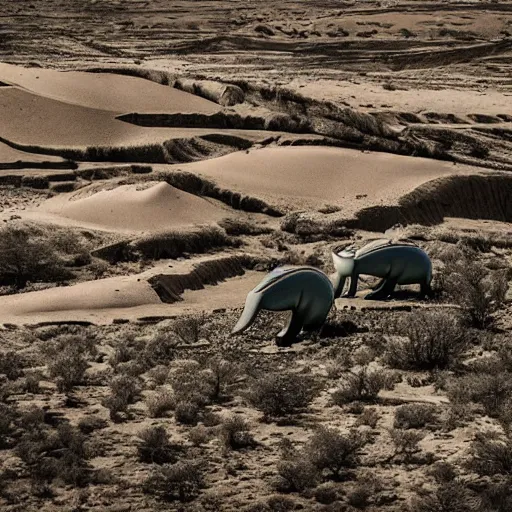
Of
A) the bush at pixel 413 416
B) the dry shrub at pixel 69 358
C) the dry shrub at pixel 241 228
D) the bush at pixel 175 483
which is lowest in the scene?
the dry shrub at pixel 241 228

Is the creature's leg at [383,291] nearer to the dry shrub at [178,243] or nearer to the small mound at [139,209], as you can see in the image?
the dry shrub at [178,243]

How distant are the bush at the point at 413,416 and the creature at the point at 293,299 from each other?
3.16 meters

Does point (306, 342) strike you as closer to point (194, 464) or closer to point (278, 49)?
point (194, 464)

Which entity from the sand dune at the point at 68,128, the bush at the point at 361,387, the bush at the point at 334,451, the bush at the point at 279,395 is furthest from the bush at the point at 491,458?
the sand dune at the point at 68,128

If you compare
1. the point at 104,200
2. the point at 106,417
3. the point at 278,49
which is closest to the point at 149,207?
the point at 104,200

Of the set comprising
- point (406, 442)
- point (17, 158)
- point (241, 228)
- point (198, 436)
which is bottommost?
point (241, 228)

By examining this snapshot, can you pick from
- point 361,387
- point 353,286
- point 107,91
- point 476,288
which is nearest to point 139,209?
point 353,286

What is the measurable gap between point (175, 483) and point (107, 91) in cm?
2522

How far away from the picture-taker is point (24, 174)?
31328 millimetres

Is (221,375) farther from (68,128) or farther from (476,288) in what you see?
(68,128)

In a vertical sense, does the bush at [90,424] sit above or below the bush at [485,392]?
below

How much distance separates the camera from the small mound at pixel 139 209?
27.1 meters

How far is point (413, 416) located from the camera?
15484 mm

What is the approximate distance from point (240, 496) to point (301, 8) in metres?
58.9
